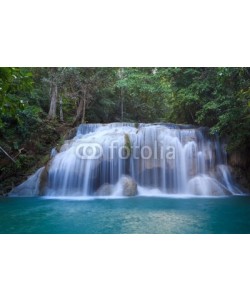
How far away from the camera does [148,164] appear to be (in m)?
8.09

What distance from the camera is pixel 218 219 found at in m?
4.57

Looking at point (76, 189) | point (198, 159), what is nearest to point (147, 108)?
point (198, 159)

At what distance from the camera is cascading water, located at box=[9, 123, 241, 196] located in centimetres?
749

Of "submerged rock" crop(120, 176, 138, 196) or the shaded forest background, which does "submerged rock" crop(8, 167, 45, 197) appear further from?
"submerged rock" crop(120, 176, 138, 196)

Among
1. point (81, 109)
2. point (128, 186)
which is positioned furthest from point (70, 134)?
point (128, 186)

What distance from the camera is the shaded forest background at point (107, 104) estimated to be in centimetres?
669

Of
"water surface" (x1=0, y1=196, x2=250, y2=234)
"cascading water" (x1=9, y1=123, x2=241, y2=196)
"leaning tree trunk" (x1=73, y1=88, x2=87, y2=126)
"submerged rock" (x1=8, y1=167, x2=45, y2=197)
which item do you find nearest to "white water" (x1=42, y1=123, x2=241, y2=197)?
"cascading water" (x1=9, y1=123, x2=241, y2=196)

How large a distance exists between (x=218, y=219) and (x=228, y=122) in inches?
132

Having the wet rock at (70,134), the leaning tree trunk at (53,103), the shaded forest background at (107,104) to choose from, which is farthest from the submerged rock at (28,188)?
the leaning tree trunk at (53,103)

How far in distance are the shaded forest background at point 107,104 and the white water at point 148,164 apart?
72 centimetres

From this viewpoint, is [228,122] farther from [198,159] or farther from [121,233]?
[121,233]

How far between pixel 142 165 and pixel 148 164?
176mm

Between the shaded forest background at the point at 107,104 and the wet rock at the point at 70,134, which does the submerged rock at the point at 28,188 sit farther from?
the wet rock at the point at 70,134

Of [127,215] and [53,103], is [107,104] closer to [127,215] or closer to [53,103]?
[53,103]
